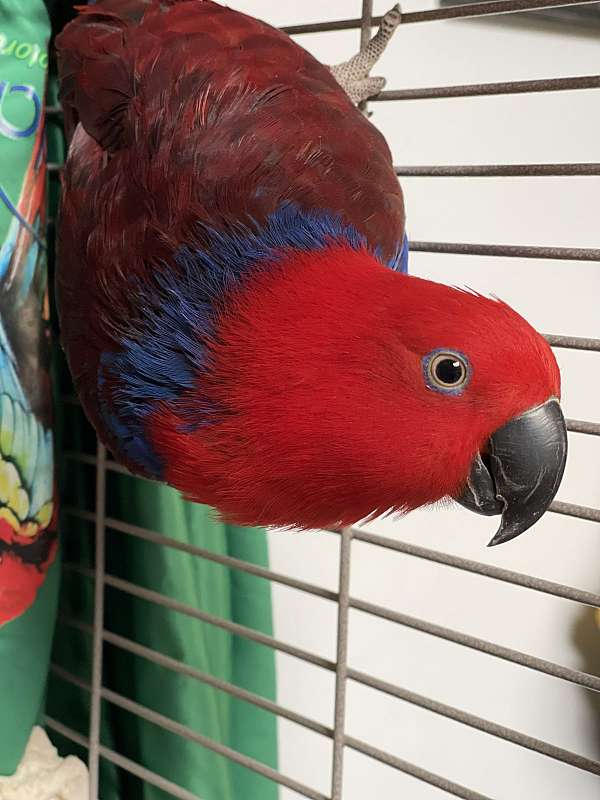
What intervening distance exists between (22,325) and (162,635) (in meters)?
0.33

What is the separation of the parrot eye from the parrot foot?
339mm

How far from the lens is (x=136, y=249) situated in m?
0.50

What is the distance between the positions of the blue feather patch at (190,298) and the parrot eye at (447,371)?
12 cm

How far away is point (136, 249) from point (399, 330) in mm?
191

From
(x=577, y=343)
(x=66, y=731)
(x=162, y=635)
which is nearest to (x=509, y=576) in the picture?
(x=577, y=343)

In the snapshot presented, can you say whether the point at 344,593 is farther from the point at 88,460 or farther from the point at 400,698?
the point at 88,460

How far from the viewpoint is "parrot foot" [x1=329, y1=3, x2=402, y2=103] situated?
0.63 m

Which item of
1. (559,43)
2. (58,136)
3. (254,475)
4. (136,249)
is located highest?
(559,43)

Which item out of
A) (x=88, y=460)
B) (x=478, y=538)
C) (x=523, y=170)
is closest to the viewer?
(x=523, y=170)

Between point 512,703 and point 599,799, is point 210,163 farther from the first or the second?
point 599,799

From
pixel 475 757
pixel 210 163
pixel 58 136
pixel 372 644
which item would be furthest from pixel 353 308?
pixel 475 757

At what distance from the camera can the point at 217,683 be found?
26.7 inches

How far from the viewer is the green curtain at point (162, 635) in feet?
2.40

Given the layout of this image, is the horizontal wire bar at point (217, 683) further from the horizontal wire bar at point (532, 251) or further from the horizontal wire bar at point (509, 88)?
the horizontal wire bar at point (509, 88)
